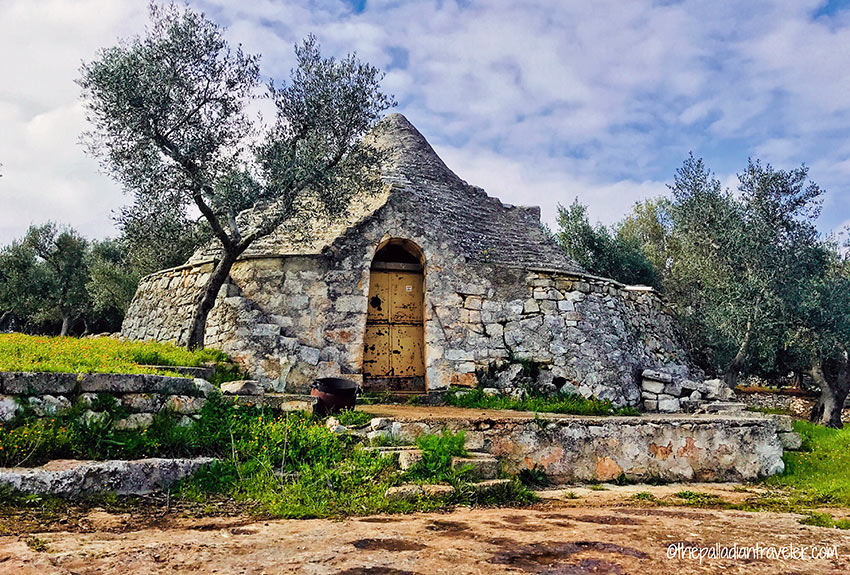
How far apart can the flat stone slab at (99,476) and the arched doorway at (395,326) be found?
5832 mm

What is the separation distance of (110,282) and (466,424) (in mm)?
18101

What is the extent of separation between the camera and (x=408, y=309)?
11.9 m

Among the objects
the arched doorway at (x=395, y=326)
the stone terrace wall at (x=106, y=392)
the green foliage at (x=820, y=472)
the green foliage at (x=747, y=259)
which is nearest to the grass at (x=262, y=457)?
the stone terrace wall at (x=106, y=392)

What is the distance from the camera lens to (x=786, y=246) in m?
Result: 16.1

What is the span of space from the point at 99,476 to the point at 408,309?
7.42m

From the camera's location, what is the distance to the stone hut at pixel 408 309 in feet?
34.9

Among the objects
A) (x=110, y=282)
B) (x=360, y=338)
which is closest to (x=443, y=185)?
(x=360, y=338)

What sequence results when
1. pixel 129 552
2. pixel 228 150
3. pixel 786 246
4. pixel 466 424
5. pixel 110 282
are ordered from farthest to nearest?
pixel 110 282, pixel 786 246, pixel 228 150, pixel 466 424, pixel 129 552

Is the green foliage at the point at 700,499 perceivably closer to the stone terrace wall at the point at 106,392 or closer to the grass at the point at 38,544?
the stone terrace wall at the point at 106,392

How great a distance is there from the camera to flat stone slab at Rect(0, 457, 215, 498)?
4684 millimetres

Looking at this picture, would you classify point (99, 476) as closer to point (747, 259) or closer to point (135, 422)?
point (135, 422)

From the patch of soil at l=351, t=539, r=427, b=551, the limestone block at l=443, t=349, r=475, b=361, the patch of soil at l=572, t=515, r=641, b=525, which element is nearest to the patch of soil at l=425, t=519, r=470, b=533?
the patch of soil at l=351, t=539, r=427, b=551

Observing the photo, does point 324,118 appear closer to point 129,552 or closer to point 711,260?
point 129,552

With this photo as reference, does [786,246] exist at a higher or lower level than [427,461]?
higher
